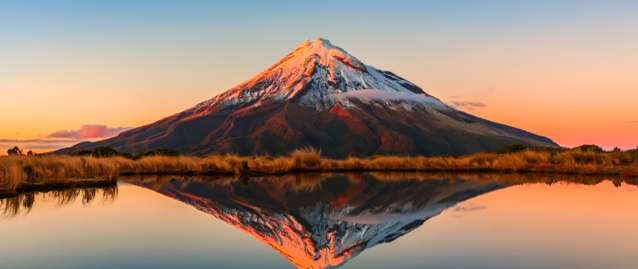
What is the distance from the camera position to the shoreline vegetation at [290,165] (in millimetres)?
19719

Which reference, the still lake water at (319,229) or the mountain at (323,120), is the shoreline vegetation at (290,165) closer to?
the still lake water at (319,229)

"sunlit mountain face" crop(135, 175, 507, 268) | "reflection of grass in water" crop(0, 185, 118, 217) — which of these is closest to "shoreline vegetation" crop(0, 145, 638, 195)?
"reflection of grass in water" crop(0, 185, 118, 217)

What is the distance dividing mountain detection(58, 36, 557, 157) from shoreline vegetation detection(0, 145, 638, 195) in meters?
85.8

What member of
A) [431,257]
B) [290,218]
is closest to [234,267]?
[431,257]

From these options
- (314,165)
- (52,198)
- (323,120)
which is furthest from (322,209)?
(323,120)

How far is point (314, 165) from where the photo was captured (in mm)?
30875

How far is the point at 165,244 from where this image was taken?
8.55 metres

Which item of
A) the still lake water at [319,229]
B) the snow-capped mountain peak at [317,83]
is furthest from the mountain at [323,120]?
the still lake water at [319,229]

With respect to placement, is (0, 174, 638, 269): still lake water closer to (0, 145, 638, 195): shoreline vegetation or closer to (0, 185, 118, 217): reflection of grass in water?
(0, 185, 118, 217): reflection of grass in water

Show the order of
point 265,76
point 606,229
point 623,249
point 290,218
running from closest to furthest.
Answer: point 623,249, point 606,229, point 290,218, point 265,76

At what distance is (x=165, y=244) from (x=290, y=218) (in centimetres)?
361

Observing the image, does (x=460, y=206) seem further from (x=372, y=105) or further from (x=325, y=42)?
(x=325, y=42)

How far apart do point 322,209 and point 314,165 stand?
17597mm

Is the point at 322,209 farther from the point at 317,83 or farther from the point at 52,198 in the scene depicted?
the point at 317,83
